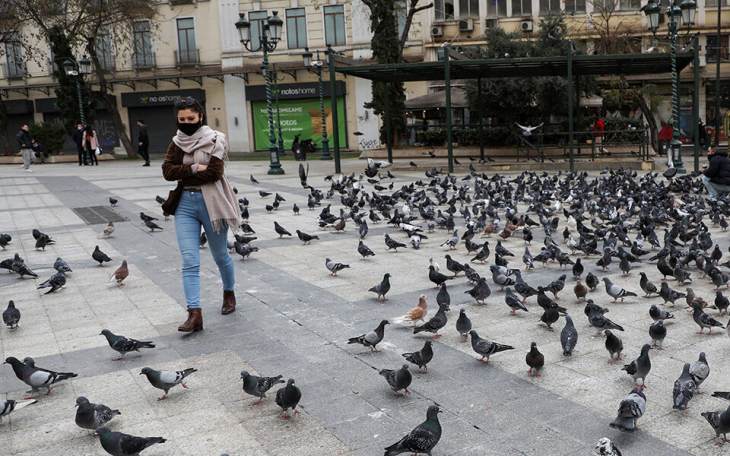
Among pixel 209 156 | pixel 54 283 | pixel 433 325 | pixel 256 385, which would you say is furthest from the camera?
pixel 54 283

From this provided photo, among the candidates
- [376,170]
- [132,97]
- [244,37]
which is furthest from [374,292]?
[132,97]

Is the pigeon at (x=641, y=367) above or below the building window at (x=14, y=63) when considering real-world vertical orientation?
below

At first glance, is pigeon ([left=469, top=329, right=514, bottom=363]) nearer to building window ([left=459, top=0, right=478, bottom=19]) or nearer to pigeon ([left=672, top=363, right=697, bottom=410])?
pigeon ([left=672, top=363, right=697, bottom=410])

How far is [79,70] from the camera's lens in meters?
34.7

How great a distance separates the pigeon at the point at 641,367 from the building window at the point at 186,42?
40262mm

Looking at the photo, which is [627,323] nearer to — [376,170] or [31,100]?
[376,170]

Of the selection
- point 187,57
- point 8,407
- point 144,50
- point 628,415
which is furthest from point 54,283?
point 144,50

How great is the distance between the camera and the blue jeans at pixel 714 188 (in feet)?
45.8

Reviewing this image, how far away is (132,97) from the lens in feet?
141

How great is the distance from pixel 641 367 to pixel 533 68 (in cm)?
1868

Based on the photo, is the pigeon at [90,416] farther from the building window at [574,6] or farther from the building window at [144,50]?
the building window at [144,50]

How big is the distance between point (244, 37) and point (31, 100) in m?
27.7

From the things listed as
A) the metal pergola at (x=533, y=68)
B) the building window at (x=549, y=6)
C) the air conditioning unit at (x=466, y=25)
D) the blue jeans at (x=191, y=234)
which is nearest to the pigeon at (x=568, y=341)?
the blue jeans at (x=191, y=234)

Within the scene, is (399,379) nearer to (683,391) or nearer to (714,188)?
(683,391)
